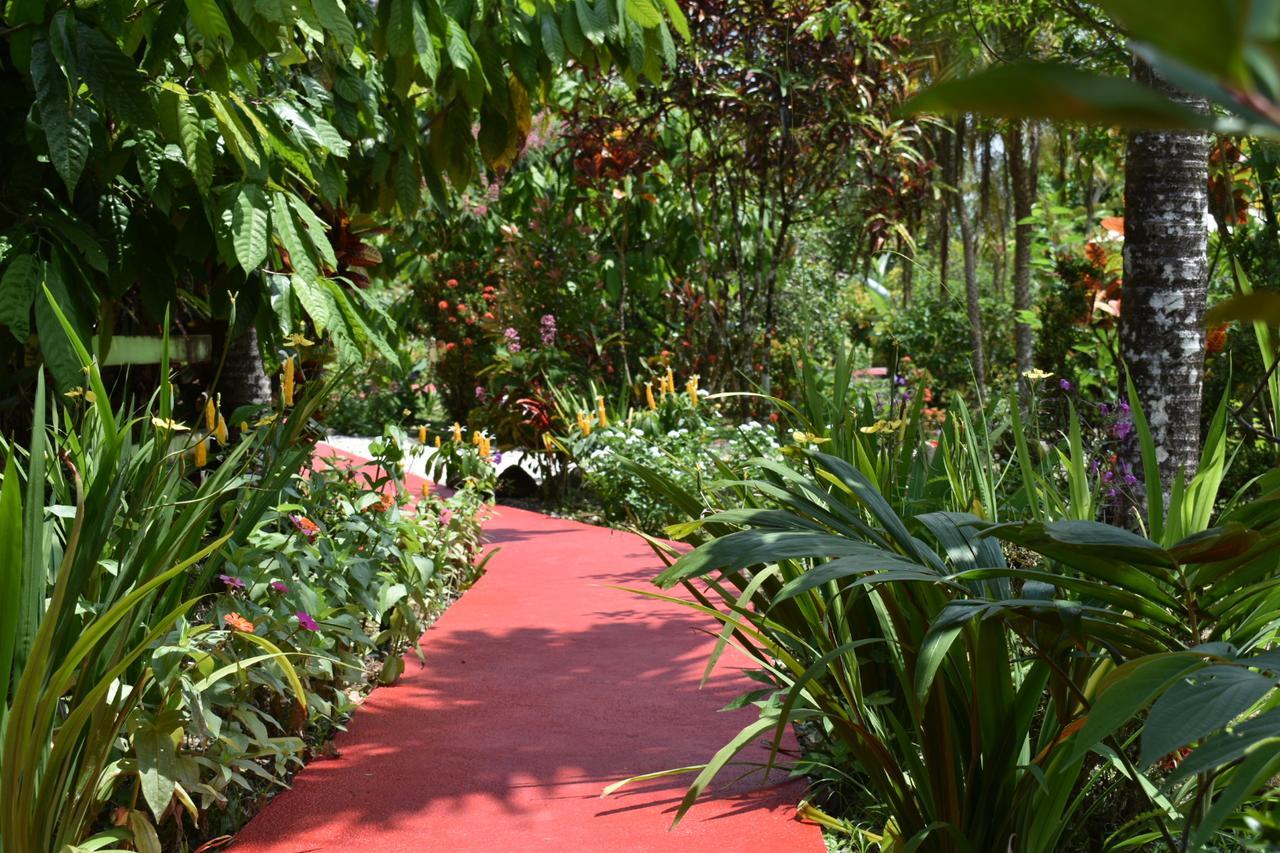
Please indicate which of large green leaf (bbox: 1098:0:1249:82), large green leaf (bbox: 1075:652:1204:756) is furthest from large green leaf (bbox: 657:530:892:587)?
large green leaf (bbox: 1098:0:1249:82)

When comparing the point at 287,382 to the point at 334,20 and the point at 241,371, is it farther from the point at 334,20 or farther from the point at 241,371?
the point at 241,371

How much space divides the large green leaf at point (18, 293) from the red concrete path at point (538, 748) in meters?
1.45

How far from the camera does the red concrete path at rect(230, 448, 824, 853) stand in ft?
10.5

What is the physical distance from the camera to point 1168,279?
13.7ft

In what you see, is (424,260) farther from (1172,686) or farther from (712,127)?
(1172,686)

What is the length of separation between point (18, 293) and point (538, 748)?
2089 millimetres

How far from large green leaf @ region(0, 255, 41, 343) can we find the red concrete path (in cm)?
145

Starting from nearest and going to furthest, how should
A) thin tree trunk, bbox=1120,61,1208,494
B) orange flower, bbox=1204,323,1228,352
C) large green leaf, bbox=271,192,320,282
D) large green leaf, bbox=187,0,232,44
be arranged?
large green leaf, bbox=187,0,232,44
large green leaf, bbox=271,192,320,282
thin tree trunk, bbox=1120,61,1208,494
orange flower, bbox=1204,323,1228,352

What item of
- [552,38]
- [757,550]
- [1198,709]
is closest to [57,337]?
[552,38]

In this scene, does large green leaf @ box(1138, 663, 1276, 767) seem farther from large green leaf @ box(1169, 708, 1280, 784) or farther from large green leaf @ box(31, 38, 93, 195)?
large green leaf @ box(31, 38, 93, 195)

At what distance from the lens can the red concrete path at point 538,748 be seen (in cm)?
320

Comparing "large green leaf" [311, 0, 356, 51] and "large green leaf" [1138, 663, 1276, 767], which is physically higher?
"large green leaf" [311, 0, 356, 51]

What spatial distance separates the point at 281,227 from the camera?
129 inches

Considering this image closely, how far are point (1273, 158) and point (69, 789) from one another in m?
4.58
